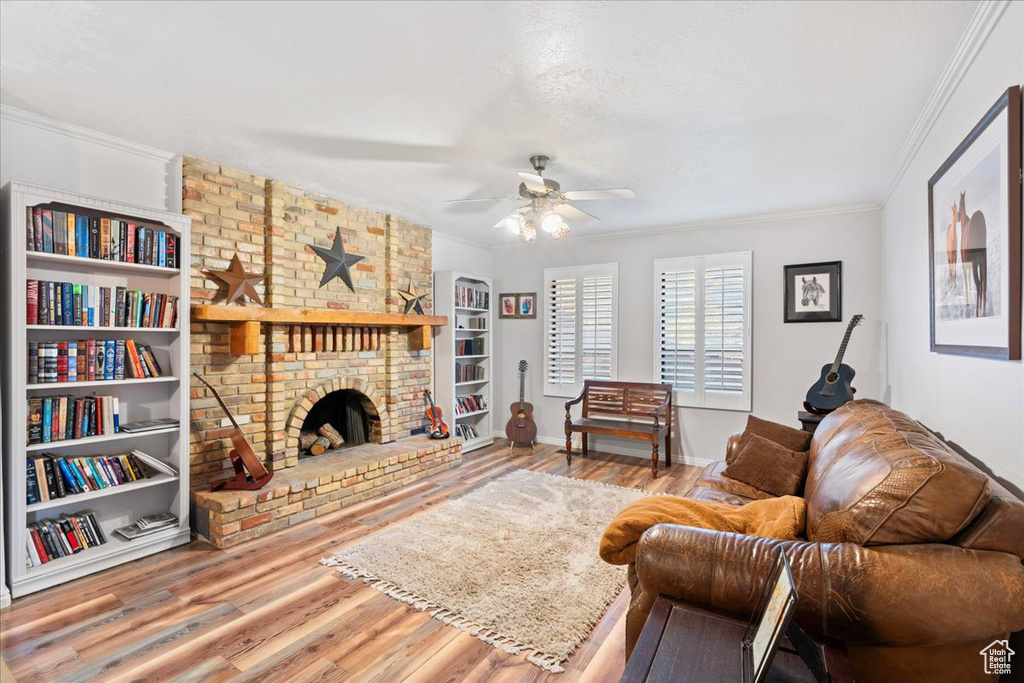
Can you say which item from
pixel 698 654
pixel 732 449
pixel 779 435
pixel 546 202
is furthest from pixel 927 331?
pixel 698 654

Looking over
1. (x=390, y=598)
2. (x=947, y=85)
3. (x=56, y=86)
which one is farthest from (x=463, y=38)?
(x=390, y=598)

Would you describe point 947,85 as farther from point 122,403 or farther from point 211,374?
point 122,403

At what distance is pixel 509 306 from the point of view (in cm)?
619

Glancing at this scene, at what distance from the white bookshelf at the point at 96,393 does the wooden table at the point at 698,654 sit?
9.96ft

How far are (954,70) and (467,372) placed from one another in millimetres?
4651

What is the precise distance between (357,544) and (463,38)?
2.84 metres

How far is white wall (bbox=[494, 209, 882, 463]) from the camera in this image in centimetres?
432

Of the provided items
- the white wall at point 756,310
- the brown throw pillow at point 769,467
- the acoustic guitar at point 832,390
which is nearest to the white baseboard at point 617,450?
the white wall at point 756,310

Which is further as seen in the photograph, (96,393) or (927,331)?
(96,393)

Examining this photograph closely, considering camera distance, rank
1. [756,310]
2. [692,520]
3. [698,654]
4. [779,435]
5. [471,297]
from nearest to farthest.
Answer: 1. [698,654]
2. [692,520]
3. [779,435]
4. [756,310]
5. [471,297]

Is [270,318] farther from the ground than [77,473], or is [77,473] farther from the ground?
[270,318]

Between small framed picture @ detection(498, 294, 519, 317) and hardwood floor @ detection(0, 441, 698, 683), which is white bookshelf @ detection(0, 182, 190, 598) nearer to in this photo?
hardwood floor @ detection(0, 441, 698, 683)

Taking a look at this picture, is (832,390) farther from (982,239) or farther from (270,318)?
(270,318)

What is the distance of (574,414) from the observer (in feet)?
18.7
